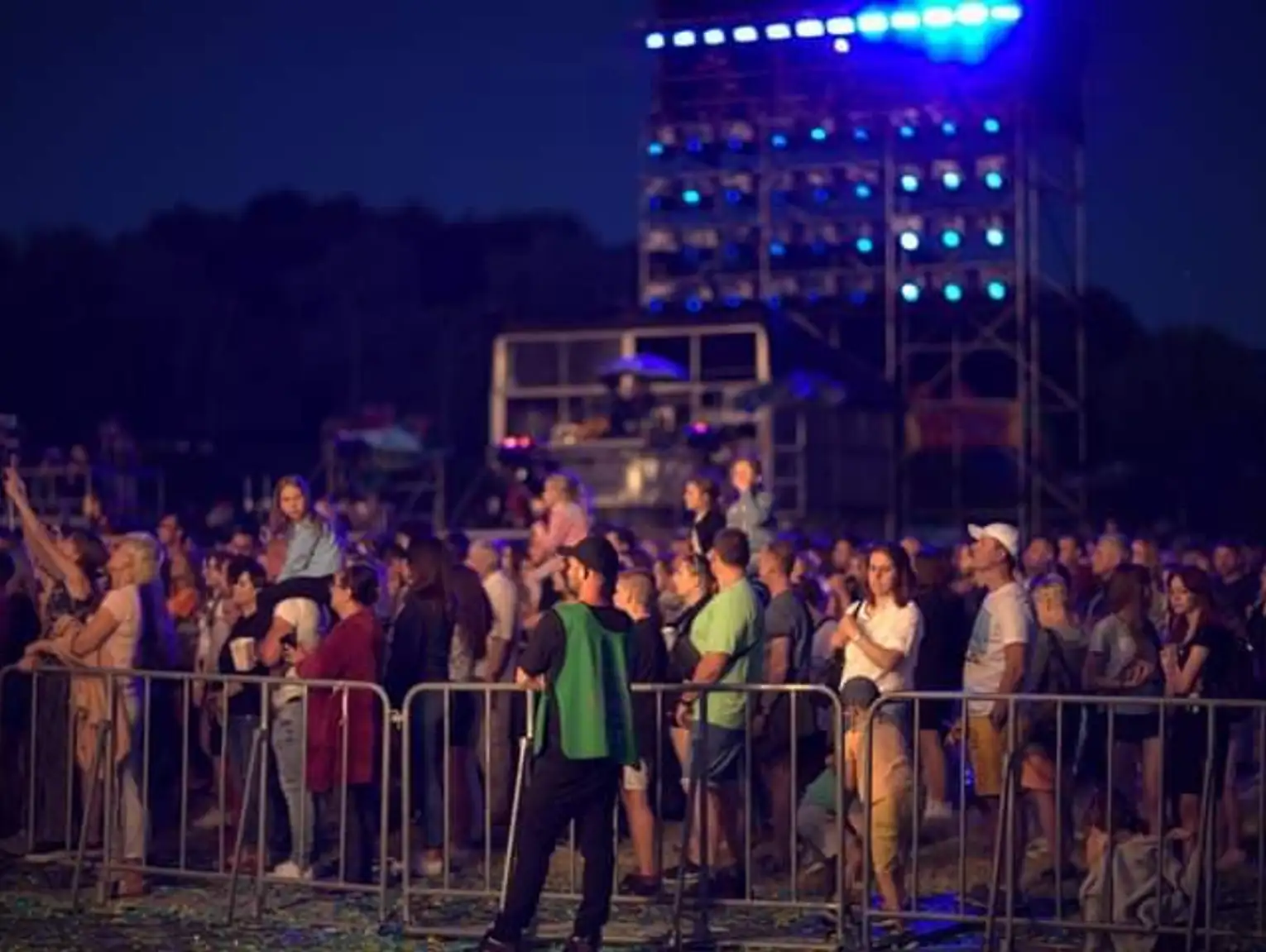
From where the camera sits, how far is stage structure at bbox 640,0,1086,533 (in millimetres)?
43562

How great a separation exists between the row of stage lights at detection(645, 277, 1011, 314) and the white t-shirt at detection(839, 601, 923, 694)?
32.6 metres

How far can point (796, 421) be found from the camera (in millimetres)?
35625

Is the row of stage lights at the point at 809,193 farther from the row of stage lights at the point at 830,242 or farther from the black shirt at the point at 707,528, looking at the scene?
the black shirt at the point at 707,528

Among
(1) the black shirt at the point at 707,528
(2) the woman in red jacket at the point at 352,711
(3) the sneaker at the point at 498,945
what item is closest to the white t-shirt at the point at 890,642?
(3) the sneaker at the point at 498,945

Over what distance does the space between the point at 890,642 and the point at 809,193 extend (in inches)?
1395

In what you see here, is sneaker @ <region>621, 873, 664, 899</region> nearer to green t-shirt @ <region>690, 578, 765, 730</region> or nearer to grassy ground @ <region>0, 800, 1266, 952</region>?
grassy ground @ <region>0, 800, 1266, 952</region>

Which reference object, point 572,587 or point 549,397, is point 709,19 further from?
point 572,587

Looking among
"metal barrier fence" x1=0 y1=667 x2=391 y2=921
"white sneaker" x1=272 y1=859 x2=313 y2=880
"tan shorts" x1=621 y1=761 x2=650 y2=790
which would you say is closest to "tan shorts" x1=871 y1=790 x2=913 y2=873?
"tan shorts" x1=621 y1=761 x2=650 y2=790

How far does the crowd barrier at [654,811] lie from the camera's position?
33.0 feet

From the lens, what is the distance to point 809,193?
1805 inches

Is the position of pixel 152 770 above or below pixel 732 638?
below

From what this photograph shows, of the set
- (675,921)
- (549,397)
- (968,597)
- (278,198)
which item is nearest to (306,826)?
(675,921)

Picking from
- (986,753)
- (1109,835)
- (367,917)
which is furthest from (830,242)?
(1109,835)

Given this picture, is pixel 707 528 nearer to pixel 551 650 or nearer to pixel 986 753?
pixel 986 753
